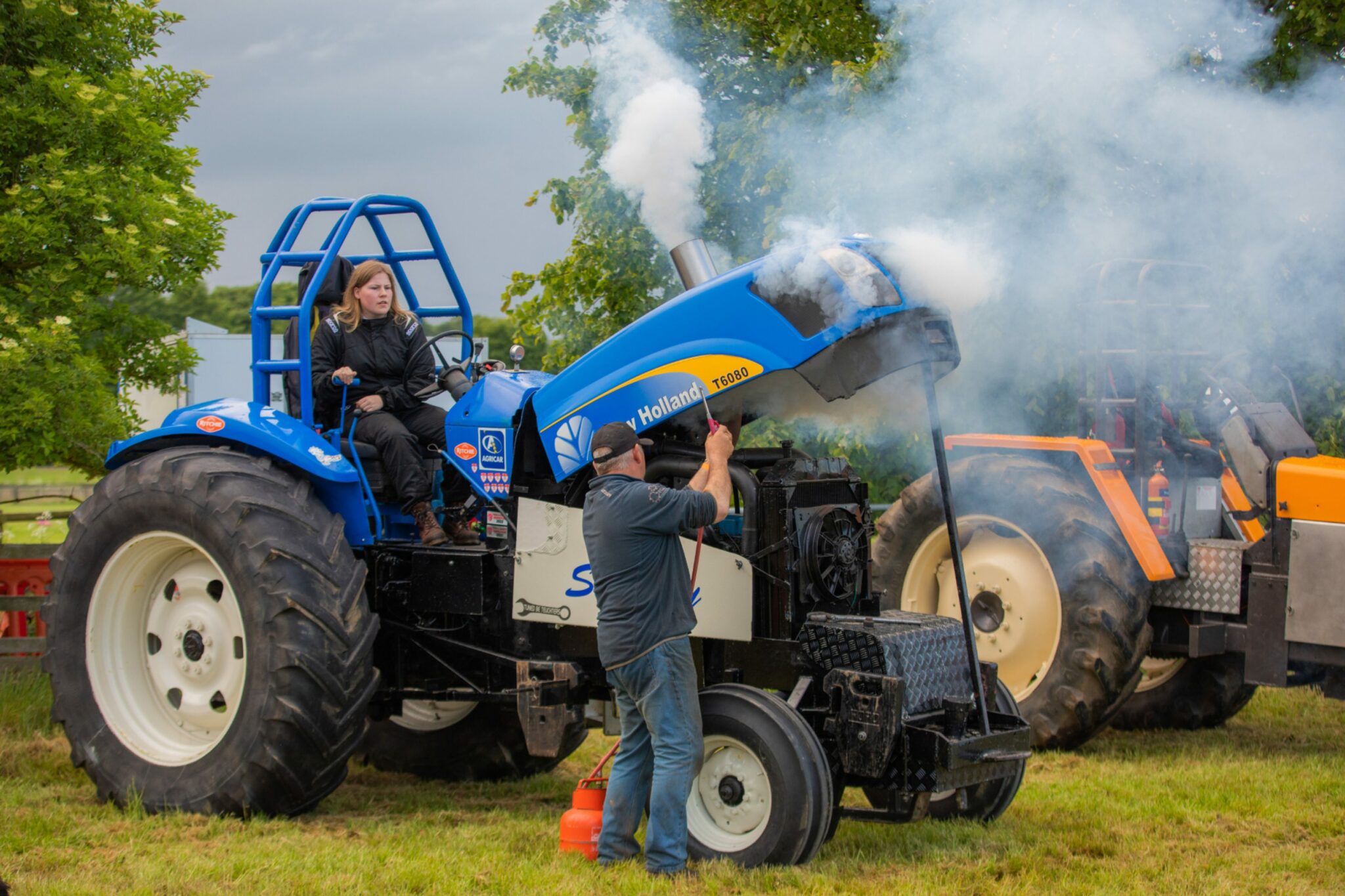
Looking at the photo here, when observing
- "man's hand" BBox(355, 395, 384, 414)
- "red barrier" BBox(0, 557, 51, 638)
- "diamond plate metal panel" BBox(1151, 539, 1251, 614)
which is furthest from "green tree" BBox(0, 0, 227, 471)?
"diamond plate metal panel" BBox(1151, 539, 1251, 614)

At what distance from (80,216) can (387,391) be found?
10.1 feet

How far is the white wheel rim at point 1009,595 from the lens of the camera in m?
7.16

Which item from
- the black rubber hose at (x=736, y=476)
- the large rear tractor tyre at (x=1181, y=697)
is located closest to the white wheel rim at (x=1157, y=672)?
the large rear tractor tyre at (x=1181, y=697)

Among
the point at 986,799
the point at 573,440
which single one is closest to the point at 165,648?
the point at 573,440

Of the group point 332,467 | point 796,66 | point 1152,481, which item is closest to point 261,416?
point 332,467

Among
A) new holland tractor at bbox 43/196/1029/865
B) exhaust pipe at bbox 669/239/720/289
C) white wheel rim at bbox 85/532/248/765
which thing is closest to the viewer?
new holland tractor at bbox 43/196/1029/865

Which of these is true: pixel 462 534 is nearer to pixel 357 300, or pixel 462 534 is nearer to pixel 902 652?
pixel 357 300

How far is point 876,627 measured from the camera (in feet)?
16.3

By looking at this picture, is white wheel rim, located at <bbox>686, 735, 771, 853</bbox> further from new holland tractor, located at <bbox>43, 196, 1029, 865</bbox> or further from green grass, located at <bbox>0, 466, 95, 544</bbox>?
green grass, located at <bbox>0, 466, 95, 544</bbox>

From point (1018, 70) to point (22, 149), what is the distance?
563 cm

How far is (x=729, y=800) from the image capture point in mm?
4820

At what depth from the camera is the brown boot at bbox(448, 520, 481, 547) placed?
6.05 metres

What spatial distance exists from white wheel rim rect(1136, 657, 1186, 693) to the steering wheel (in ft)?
13.4

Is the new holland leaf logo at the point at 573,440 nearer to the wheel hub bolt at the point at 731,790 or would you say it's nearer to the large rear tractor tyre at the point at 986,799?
the wheel hub bolt at the point at 731,790
